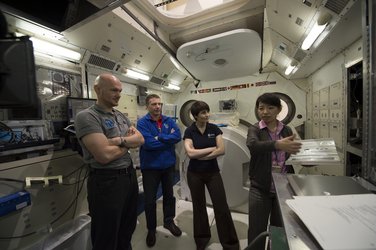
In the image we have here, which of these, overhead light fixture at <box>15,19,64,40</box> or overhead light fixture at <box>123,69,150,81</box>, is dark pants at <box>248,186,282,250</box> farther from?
overhead light fixture at <box>123,69,150,81</box>

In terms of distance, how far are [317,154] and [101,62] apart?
3304 millimetres

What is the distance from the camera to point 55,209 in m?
2.46

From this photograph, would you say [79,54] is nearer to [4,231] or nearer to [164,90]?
[4,231]

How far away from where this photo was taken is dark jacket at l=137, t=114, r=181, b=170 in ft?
8.53

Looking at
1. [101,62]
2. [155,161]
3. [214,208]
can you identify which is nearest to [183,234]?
[214,208]

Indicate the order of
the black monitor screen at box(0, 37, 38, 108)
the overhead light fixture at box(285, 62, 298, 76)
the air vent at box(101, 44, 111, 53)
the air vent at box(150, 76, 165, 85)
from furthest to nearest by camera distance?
the air vent at box(150, 76, 165, 85), the overhead light fixture at box(285, 62, 298, 76), the air vent at box(101, 44, 111, 53), the black monitor screen at box(0, 37, 38, 108)

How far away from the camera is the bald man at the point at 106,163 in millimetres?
1674

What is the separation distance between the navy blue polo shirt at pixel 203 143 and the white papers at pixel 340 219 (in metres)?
1.55

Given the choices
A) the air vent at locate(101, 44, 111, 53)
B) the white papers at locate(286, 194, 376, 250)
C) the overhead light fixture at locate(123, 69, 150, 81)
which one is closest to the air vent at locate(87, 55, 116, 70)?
the air vent at locate(101, 44, 111, 53)

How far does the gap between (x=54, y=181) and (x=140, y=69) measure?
8.47ft

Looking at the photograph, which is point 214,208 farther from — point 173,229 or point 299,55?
point 299,55

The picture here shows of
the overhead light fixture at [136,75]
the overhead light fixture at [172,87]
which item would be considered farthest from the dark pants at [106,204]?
the overhead light fixture at [172,87]

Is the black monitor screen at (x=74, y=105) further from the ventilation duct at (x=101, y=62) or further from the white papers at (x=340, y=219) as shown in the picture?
the white papers at (x=340, y=219)

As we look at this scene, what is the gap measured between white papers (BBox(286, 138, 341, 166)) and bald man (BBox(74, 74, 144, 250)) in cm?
148
